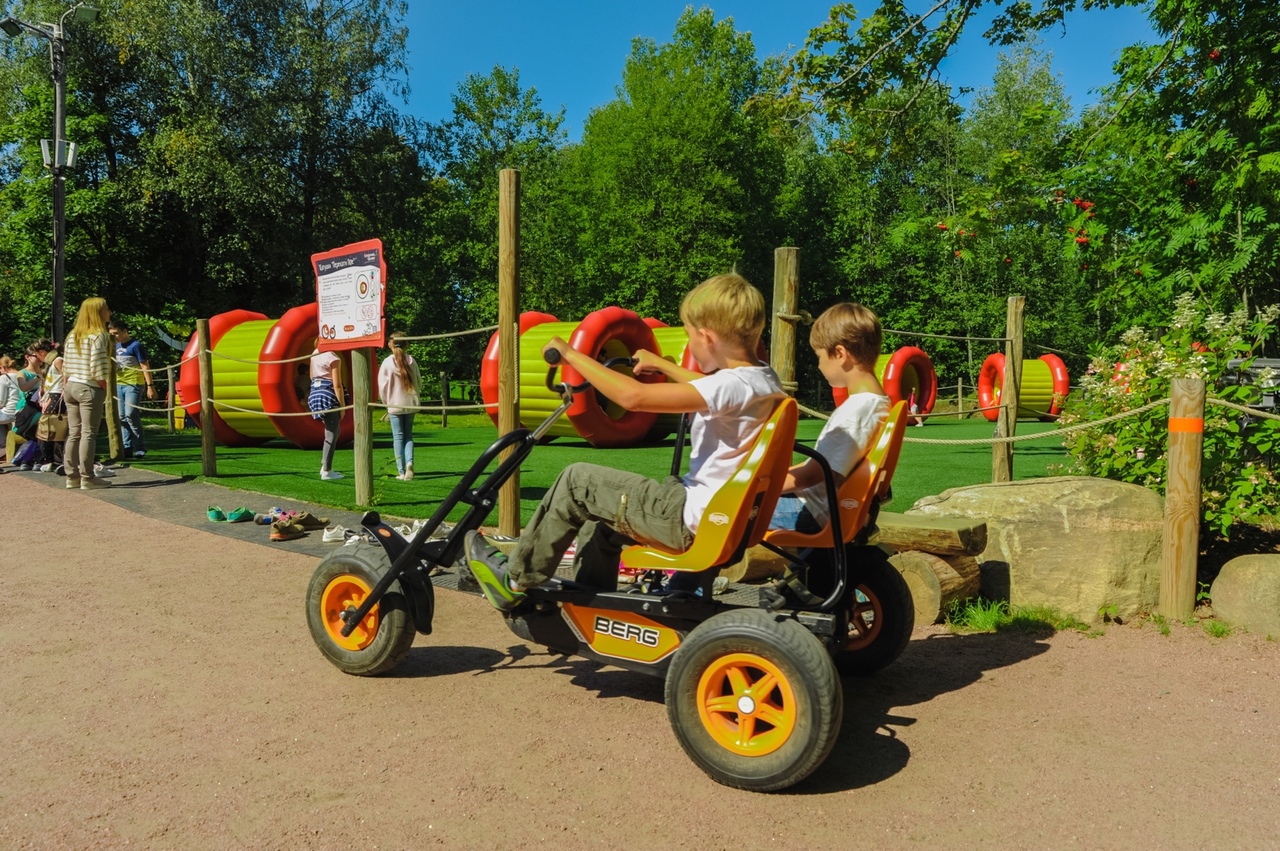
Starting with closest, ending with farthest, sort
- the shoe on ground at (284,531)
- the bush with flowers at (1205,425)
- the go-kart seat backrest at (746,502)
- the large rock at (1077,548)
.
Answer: the go-kart seat backrest at (746,502), the large rock at (1077,548), the bush with flowers at (1205,425), the shoe on ground at (284,531)

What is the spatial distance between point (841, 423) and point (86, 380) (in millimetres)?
8250

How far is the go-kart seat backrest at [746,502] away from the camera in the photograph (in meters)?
3.30

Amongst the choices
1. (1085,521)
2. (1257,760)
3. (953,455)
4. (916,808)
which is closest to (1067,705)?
(1257,760)

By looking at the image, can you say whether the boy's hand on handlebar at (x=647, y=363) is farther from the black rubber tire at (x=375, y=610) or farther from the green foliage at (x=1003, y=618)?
the green foliage at (x=1003, y=618)

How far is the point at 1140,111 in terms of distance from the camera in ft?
30.4

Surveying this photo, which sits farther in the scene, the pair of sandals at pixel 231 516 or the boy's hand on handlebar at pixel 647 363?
the pair of sandals at pixel 231 516

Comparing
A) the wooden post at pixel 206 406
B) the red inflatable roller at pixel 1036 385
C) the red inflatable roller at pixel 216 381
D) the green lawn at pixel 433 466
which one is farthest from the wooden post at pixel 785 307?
the red inflatable roller at pixel 1036 385

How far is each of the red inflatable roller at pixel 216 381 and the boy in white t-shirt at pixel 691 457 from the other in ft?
40.4

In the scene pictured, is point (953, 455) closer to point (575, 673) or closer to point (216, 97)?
point (575, 673)

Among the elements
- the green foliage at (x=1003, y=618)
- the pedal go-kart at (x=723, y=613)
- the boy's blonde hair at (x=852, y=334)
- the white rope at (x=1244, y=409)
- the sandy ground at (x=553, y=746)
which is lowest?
the sandy ground at (x=553, y=746)

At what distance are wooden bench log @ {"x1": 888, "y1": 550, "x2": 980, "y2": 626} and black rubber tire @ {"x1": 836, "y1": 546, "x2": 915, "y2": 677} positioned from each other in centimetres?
92

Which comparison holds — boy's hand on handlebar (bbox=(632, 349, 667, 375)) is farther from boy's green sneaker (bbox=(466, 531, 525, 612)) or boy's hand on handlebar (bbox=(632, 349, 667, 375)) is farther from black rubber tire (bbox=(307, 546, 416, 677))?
black rubber tire (bbox=(307, 546, 416, 677))

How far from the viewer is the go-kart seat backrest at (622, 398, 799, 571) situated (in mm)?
3305

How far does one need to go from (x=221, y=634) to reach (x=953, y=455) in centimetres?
1165
